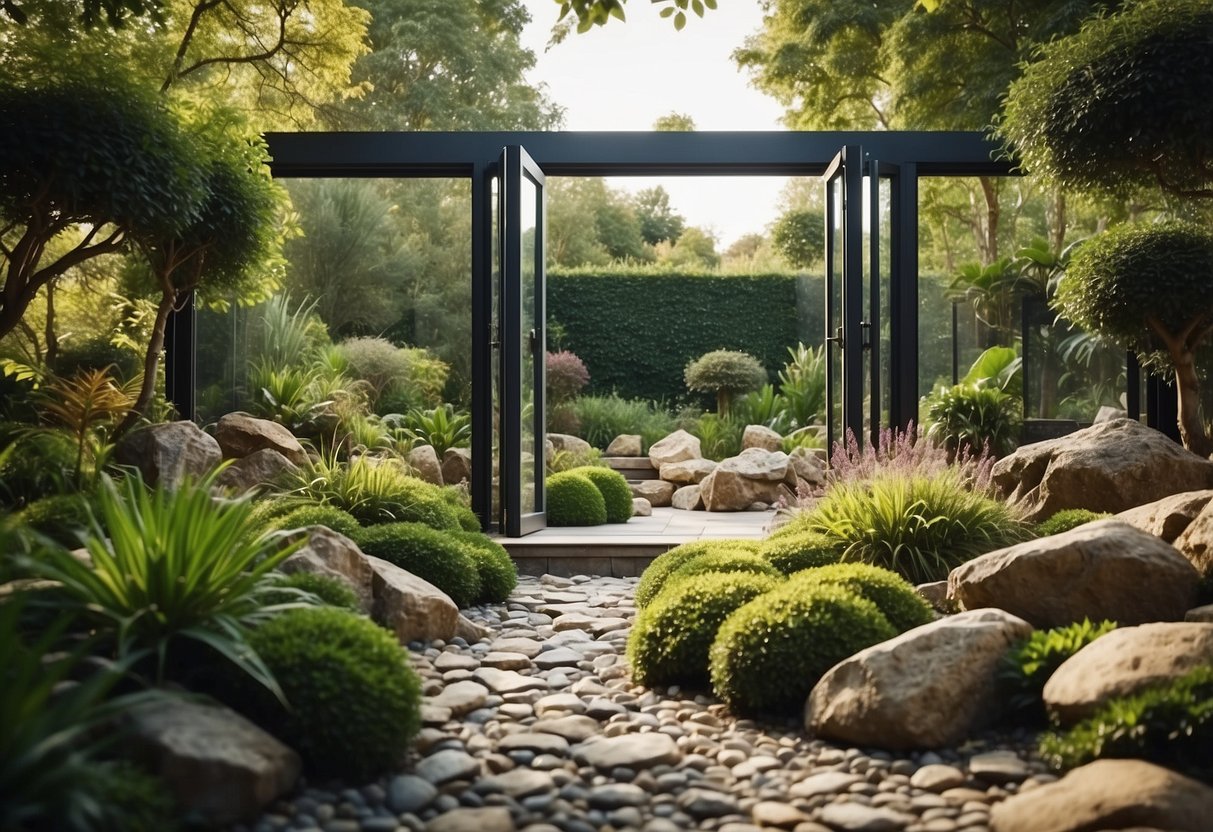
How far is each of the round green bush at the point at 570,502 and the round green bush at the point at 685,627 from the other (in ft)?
12.9

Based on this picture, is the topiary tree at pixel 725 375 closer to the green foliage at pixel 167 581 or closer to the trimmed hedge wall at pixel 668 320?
the trimmed hedge wall at pixel 668 320

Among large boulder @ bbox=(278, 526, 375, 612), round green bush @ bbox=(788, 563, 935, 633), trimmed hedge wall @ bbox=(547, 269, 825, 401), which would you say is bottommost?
round green bush @ bbox=(788, 563, 935, 633)

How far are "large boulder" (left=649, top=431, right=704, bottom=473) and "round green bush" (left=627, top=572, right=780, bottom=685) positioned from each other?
23.6ft

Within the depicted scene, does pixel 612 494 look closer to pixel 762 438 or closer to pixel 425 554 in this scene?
pixel 762 438

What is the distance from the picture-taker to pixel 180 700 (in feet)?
8.22

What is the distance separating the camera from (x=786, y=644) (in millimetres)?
3316

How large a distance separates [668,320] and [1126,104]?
378 inches

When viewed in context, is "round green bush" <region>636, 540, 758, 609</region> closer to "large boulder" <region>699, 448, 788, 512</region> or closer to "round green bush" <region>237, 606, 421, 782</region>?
"round green bush" <region>237, 606, 421, 782</region>

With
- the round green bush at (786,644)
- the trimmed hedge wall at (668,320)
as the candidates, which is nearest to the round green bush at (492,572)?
the round green bush at (786,644)

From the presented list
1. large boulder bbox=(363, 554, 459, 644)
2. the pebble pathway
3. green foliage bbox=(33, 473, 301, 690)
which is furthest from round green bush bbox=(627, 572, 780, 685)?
green foliage bbox=(33, 473, 301, 690)

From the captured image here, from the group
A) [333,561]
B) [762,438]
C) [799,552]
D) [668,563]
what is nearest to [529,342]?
[668,563]

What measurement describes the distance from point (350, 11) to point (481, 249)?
2.81 m

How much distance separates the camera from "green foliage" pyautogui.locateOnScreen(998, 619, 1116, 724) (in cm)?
309

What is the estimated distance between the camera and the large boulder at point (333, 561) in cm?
374
